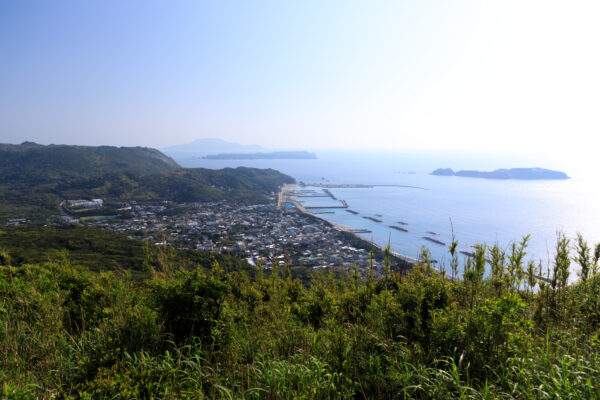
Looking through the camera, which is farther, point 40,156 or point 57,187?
point 40,156

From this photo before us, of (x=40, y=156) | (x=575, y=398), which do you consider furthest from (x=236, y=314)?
(x=40, y=156)

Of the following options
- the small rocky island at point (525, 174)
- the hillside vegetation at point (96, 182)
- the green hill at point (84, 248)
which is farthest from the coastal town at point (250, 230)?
the small rocky island at point (525, 174)

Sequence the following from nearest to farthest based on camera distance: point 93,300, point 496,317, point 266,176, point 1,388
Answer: point 1,388, point 496,317, point 93,300, point 266,176

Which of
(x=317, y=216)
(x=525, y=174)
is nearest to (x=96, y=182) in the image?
(x=317, y=216)

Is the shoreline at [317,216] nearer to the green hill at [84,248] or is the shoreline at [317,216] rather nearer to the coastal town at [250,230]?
the coastal town at [250,230]

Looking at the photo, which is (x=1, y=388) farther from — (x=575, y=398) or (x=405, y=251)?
(x=405, y=251)

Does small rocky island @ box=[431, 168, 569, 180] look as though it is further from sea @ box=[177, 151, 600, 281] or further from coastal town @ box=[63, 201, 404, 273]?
coastal town @ box=[63, 201, 404, 273]

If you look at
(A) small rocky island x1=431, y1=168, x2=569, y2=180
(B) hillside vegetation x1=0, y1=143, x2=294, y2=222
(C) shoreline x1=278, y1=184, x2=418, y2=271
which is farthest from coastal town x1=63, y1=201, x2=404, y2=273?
(A) small rocky island x1=431, y1=168, x2=569, y2=180

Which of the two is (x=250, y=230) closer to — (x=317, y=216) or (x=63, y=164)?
(x=317, y=216)
